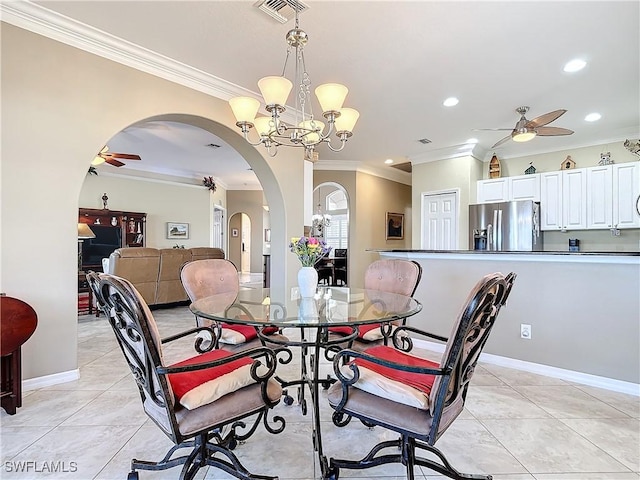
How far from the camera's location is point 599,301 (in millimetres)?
2754

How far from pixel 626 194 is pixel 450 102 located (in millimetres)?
2854

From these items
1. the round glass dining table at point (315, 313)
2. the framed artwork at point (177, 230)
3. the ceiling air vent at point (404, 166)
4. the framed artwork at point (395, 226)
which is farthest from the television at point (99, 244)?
the ceiling air vent at point (404, 166)

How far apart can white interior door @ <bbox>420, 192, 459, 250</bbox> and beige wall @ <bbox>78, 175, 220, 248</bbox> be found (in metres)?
5.43

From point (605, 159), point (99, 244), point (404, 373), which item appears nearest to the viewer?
point (404, 373)

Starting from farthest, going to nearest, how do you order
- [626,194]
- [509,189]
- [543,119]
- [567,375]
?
[509,189]
[626,194]
[543,119]
[567,375]

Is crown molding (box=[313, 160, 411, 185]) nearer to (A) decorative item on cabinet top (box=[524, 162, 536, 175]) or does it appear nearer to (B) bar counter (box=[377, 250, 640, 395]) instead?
(A) decorative item on cabinet top (box=[524, 162, 536, 175])

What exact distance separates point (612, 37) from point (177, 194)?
817 cm

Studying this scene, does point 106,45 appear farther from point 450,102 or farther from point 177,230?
point 177,230

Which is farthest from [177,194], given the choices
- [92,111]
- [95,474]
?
[95,474]

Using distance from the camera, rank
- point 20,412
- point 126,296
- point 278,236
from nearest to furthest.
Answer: point 126,296 → point 20,412 → point 278,236

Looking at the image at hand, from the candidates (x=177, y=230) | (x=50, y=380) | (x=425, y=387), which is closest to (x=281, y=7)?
(x=425, y=387)

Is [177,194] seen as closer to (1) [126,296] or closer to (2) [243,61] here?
(2) [243,61]

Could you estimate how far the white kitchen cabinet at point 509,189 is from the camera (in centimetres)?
537

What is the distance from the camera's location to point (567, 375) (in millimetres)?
2873
